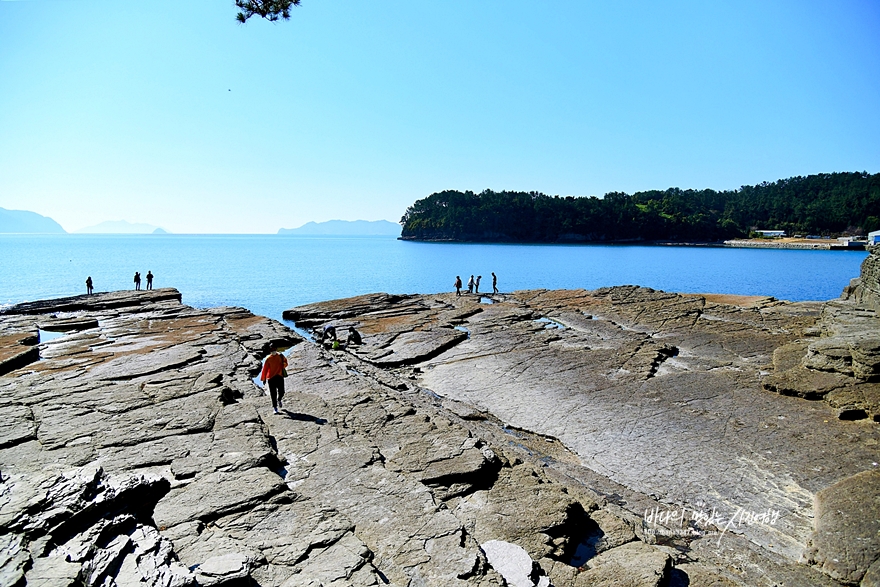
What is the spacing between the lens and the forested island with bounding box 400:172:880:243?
14738 cm

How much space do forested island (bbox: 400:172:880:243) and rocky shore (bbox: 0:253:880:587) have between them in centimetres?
13926

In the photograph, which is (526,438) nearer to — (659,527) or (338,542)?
(659,527)

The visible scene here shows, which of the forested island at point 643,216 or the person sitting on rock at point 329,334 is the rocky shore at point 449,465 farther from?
the forested island at point 643,216

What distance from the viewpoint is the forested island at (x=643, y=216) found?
484 feet

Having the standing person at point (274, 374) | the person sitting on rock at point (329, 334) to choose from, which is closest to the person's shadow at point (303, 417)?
the standing person at point (274, 374)

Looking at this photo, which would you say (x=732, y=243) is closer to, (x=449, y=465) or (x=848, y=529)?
(x=848, y=529)

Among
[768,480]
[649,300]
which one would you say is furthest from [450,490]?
[649,300]

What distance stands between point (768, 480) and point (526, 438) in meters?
5.19

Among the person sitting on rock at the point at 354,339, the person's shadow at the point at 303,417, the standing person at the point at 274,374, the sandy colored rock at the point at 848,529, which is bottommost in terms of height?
the person sitting on rock at the point at 354,339

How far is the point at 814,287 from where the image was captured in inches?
2078

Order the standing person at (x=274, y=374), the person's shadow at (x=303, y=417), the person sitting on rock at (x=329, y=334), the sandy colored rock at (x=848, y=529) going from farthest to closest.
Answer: the person sitting on rock at (x=329, y=334) → the standing person at (x=274, y=374) → the person's shadow at (x=303, y=417) → the sandy colored rock at (x=848, y=529)

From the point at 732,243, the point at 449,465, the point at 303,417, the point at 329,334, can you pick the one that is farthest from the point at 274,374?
the point at 732,243

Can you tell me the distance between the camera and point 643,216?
15062 centimetres

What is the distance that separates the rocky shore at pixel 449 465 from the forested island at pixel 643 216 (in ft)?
457
